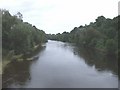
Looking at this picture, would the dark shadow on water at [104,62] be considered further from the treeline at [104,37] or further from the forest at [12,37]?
the forest at [12,37]

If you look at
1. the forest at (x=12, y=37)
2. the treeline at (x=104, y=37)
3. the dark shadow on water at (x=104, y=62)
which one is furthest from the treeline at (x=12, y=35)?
the treeline at (x=104, y=37)

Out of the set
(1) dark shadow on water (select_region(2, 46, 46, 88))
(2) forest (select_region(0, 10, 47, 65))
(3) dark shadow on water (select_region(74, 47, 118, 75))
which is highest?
(2) forest (select_region(0, 10, 47, 65))

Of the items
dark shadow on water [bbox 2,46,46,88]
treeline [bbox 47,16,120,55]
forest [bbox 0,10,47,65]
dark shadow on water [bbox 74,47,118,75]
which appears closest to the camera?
dark shadow on water [bbox 2,46,46,88]

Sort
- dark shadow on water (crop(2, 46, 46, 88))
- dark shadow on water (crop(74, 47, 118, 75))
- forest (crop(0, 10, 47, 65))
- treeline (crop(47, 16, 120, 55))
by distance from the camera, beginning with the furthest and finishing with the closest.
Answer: treeline (crop(47, 16, 120, 55)) < forest (crop(0, 10, 47, 65)) < dark shadow on water (crop(74, 47, 118, 75)) < dark shadow on water (crop(2, 46, 46, 88))

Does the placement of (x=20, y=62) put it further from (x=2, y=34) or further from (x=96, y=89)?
(x=96, y=89)

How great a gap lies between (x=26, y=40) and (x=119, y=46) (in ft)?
62.6

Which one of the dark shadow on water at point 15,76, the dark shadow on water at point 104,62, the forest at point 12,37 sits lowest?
the dark shadow on water at point 15,76

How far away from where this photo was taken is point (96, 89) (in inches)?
1064

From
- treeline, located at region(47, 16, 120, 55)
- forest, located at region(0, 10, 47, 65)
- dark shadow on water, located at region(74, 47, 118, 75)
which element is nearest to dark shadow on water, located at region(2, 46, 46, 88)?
forest, located at region(0, 10, 47, 65)

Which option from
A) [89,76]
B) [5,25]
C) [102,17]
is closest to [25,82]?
[89,76]

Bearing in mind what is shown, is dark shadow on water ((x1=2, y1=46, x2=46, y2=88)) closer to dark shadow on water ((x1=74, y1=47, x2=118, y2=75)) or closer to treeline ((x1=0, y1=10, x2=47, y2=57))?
treeline ((x1=0, y1=10, x2=47, y2=57))

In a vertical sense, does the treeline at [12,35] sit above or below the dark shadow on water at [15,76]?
above

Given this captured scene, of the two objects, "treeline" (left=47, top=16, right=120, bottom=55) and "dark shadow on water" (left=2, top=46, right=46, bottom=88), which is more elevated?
"treeline" (left=47, top=16, right=120, bottom=55)

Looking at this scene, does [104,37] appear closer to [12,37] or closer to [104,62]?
[104,62]
